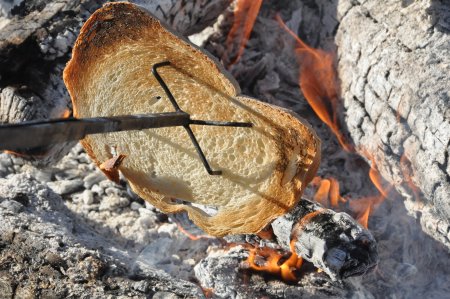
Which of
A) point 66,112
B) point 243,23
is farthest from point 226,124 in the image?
point 243,23

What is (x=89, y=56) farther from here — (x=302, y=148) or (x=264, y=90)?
(x=264, y=90)

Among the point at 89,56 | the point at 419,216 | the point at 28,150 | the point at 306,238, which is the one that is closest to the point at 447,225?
the point at 419,216

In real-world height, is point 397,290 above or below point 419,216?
below

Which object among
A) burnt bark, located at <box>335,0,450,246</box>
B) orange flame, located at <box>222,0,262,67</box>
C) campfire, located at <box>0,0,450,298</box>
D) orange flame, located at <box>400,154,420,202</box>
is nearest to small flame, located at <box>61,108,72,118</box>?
campfire, located at <box>0,0,450,298</box>

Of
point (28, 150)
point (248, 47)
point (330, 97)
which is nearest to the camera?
point (28, 150)

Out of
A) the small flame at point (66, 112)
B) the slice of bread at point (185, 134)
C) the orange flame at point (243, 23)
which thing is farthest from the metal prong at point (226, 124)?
the orange flame at point (243, 23)

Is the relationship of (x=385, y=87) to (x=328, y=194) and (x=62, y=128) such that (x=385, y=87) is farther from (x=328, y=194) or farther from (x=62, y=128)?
(x=62, y=128)
